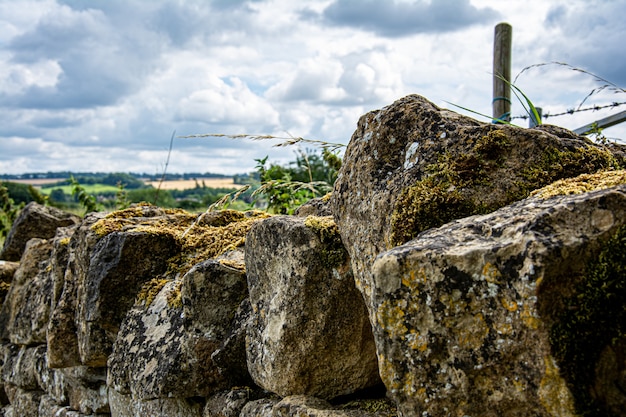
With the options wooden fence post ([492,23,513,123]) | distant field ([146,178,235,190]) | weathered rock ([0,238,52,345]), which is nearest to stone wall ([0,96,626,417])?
weathered rock ([0,238,52,345])

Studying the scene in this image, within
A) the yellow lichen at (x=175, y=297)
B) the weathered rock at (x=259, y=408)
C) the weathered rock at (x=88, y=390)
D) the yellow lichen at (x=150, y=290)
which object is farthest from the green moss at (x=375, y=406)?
the weathered rock at (x=88, y=390)

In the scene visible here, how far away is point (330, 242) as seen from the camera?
2.70m

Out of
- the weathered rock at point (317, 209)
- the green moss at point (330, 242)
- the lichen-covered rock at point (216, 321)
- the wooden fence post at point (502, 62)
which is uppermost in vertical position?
the wooden fence post at point (502, 62)

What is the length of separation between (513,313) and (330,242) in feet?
3.67

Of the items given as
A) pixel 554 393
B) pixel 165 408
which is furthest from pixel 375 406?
pixel 165 408

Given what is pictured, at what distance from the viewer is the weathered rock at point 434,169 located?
88.0 inches

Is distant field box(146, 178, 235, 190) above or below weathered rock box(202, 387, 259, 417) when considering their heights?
above

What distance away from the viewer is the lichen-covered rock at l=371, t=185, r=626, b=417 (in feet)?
5.40

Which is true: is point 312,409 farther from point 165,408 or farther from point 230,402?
point 165,408

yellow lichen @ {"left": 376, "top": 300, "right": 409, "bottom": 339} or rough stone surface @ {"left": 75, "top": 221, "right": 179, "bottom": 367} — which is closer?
yellow lichen @ {"left": 376, "top": 300, "right": 409, "bottom": 339}

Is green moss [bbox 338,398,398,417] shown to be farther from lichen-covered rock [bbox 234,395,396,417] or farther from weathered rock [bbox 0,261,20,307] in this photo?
weathered rock [bbox 0,261,20,307]

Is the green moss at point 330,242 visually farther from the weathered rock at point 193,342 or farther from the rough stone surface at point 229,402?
the rough stone surface at point 229,402

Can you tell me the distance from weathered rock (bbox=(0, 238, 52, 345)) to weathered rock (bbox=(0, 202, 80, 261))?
0.69m

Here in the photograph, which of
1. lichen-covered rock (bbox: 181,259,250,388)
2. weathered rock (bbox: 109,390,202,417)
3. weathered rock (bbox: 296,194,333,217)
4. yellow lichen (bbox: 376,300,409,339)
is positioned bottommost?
weathered rock (bbox: 109,390,202,417)
